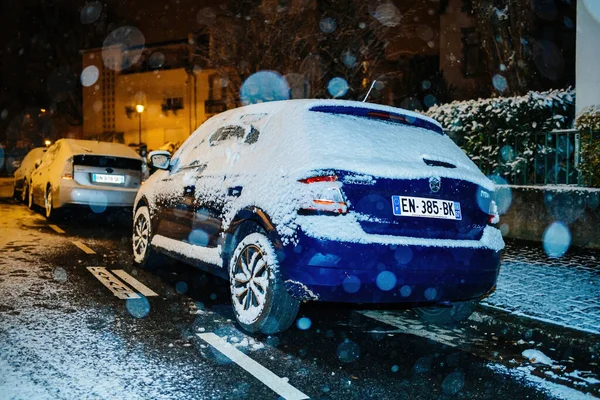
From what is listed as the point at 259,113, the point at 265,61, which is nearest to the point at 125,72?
the point at 265,61

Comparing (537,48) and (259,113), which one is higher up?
(537,48)

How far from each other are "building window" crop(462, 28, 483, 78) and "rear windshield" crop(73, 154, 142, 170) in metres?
19.7

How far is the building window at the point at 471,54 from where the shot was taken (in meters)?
28.1

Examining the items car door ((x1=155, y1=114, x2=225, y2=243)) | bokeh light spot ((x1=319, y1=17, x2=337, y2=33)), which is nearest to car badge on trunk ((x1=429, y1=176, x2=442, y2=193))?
car door ((x1=155, y1=114, x2=225, y2=243))

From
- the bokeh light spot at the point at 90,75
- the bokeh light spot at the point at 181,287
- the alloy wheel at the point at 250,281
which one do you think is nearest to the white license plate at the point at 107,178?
the bokeh light spot at the point at 181,287

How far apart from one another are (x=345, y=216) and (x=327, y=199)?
0.17m

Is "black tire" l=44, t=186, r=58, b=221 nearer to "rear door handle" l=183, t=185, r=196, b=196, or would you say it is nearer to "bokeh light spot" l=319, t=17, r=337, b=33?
"rear door handle" l=183, t=185, r=196, b=196

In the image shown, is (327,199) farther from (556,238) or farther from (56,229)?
(56,229)

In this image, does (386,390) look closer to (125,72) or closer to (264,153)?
(264,153)

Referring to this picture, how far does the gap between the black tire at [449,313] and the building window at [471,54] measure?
24065mm

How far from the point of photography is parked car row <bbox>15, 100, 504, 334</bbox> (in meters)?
4.36

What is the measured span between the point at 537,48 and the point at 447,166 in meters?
16.0

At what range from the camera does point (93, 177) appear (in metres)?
11.9

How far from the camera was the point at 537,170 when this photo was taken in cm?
1027
